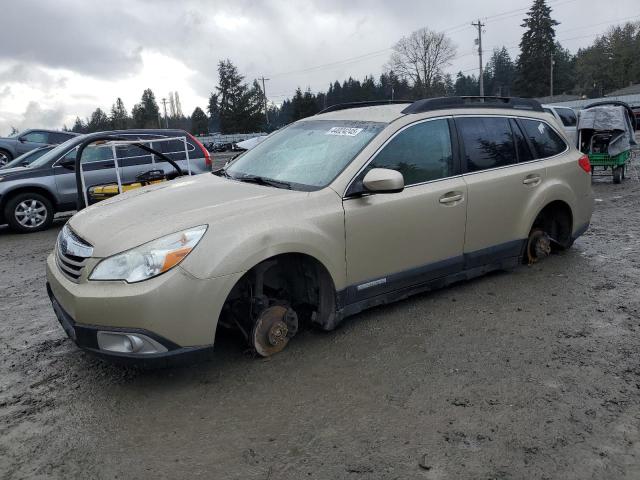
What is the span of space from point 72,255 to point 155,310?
0.82 m

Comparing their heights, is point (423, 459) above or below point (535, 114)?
below

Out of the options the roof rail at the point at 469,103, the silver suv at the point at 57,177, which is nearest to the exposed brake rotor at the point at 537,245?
the roof rail at the point at 469,103

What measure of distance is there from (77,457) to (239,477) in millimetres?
866

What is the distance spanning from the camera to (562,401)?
3029 millimetres

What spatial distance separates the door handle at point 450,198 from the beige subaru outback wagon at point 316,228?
1 cm

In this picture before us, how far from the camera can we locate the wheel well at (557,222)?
18.1ft

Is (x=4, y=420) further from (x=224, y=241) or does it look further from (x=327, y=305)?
(x=327, y=305)

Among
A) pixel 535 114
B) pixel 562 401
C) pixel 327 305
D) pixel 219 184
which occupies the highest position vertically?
pixel 535 114

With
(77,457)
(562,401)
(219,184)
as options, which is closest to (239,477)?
(77,457)

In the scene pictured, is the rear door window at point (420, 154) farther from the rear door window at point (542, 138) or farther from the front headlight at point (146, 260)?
the front headlight at point (146, 260)

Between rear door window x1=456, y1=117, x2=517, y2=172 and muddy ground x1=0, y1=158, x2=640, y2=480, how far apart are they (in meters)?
1.23

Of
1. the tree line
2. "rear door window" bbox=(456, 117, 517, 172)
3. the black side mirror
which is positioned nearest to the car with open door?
the black side mirror

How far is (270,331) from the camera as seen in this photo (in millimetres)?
3613

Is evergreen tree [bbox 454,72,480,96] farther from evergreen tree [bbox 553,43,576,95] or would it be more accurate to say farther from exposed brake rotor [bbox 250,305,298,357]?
exposed brake rotor [bbox 250,305,298,357]
